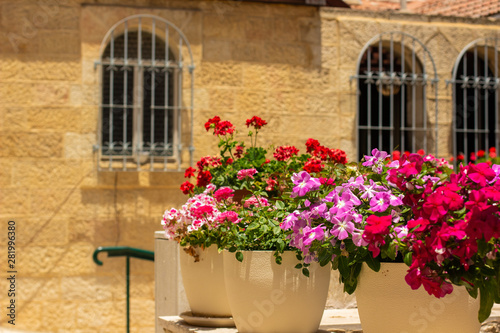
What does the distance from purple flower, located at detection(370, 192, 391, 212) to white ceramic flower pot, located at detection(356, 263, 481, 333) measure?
17 centimetres

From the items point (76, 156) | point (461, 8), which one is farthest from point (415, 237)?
point (461, 8)

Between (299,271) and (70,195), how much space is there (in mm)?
4634

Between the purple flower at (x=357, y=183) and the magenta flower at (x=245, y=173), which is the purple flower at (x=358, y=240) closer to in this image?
the purple flower at (x=357, y=183)

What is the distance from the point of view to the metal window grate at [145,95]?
22.9 feet

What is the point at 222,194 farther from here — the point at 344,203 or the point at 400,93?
the point at 400,93

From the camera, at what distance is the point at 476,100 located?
26.6 ft

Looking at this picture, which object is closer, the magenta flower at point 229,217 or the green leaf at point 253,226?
the green leaf at point 253,226

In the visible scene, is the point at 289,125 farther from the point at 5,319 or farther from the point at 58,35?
the point at 5,319

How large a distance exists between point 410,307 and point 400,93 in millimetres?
6299

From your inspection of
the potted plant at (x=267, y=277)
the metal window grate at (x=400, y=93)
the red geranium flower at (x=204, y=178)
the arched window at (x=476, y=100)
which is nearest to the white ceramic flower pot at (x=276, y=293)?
the potted plant at (x=267, y=277)

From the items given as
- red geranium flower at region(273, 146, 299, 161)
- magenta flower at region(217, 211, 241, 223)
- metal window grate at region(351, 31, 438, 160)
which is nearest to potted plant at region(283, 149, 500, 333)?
magenta flower at region(217, 211, 241, 223)

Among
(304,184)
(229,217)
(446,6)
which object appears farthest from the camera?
(446,6)

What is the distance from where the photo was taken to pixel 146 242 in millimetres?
6996

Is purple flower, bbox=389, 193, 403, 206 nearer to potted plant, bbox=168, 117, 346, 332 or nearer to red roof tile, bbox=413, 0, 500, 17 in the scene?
potted plant, bbox=168, 117, 346, 332
